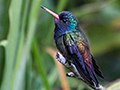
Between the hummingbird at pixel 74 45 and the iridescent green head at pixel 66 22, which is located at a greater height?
the iridescent green head at pixel 66 22

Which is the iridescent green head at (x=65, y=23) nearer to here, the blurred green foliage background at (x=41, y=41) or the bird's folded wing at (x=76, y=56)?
the bird's folded wing at (x=76, y=56)

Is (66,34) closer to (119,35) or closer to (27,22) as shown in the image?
(27,22)

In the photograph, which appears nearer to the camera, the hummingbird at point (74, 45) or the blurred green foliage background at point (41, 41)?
the hummingbird at point (74, 45)

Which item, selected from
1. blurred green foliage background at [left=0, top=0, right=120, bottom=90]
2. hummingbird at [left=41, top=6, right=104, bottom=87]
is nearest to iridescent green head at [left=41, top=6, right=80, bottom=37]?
hummingbird at [left=41, top=6, right=104, bottom=87]

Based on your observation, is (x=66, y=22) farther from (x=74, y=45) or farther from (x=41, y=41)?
(x=41, y=41)

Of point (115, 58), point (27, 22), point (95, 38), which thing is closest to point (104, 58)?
point (115, 58)

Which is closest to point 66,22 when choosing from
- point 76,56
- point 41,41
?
point 76,56

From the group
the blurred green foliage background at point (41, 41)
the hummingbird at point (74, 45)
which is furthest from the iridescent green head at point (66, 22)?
the blurred green foliage background at point (41, 41)
